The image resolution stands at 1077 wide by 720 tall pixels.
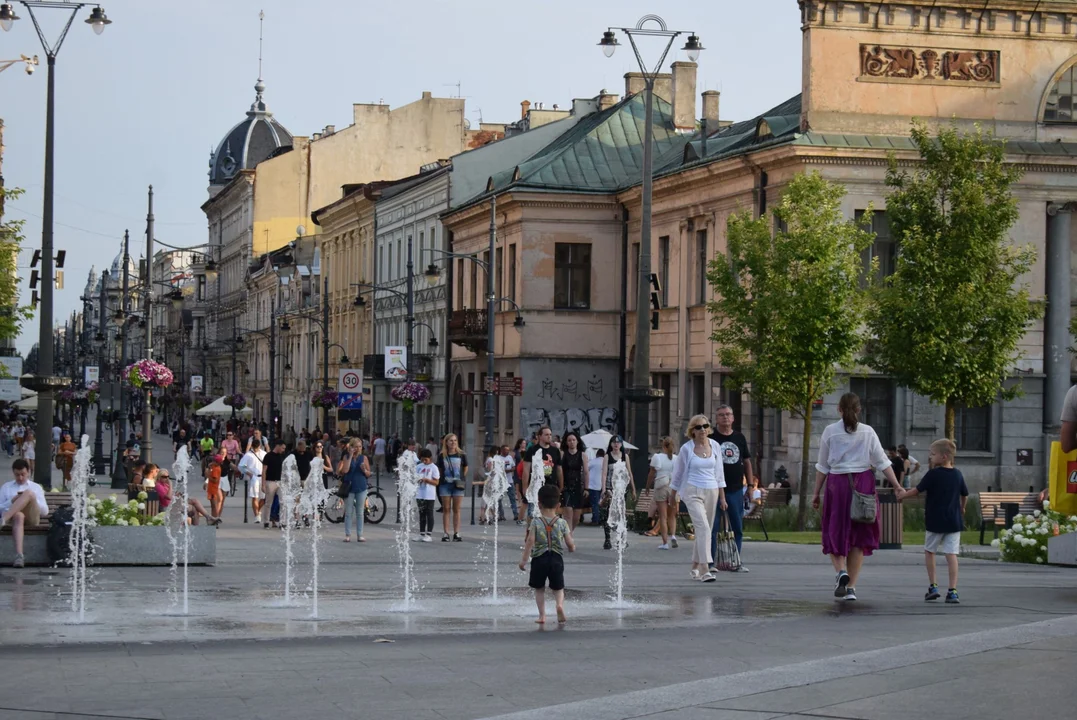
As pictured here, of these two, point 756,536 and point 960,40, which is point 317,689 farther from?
point 960,40

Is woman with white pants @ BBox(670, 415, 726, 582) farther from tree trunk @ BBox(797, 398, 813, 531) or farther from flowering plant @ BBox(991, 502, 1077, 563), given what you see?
tree trunk @ BBox(797, 398, 813, 531)

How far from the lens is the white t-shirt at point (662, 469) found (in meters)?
26.8

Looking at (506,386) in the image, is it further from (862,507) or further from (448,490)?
(862,507)

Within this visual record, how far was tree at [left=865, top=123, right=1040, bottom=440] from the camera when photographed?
35.2 metres

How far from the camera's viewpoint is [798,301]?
112ft

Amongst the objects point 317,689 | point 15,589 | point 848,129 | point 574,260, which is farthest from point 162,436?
point 317,689

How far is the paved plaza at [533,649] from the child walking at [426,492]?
7757 millimetres

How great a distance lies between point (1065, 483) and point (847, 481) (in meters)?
1.93

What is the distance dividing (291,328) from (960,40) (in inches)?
2372

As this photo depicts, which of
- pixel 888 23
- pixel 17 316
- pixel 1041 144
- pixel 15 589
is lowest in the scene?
pixel 15 589

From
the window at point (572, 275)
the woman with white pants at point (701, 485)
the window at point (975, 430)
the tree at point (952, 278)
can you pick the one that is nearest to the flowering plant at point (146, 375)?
the window at point (572, 275)

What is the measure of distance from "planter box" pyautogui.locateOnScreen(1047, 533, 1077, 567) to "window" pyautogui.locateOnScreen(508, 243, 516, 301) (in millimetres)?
35415

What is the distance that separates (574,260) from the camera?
55188 mm

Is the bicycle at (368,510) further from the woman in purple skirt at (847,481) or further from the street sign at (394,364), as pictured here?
the street sign at (394,364)
